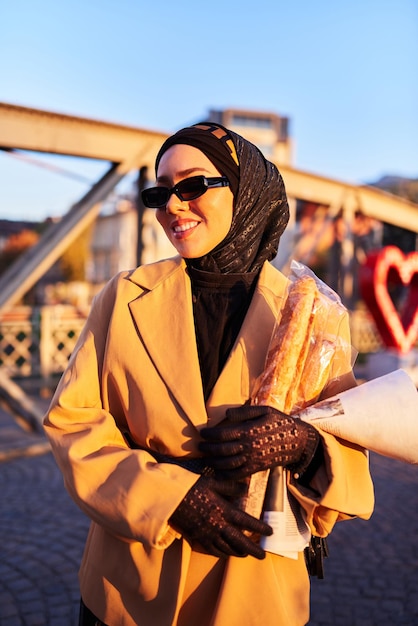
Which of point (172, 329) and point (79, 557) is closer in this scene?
point (172, 329)

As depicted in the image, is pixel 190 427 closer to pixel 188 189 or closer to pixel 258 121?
pixel 188 189

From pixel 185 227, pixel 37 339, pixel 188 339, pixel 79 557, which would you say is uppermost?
pixel 185 227

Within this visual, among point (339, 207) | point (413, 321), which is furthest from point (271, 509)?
point (413, 321)

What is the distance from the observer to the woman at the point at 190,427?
131 cm

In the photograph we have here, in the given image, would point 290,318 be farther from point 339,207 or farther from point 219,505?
point 339,207

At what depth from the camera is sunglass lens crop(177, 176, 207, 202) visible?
1.50m

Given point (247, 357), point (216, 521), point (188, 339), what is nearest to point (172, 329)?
point (188, 339)

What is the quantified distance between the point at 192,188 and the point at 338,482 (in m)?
0.87

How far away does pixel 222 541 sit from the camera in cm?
131

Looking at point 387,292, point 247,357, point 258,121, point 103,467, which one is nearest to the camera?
point 103,467

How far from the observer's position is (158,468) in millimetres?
1343

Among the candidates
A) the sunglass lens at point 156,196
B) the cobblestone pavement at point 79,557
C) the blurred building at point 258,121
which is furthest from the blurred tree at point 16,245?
the blurred building at point 258,121

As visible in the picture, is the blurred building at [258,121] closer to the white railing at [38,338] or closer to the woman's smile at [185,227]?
the white railing at [38,338]

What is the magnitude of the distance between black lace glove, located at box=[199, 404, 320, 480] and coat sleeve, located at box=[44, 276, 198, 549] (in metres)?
0.10
